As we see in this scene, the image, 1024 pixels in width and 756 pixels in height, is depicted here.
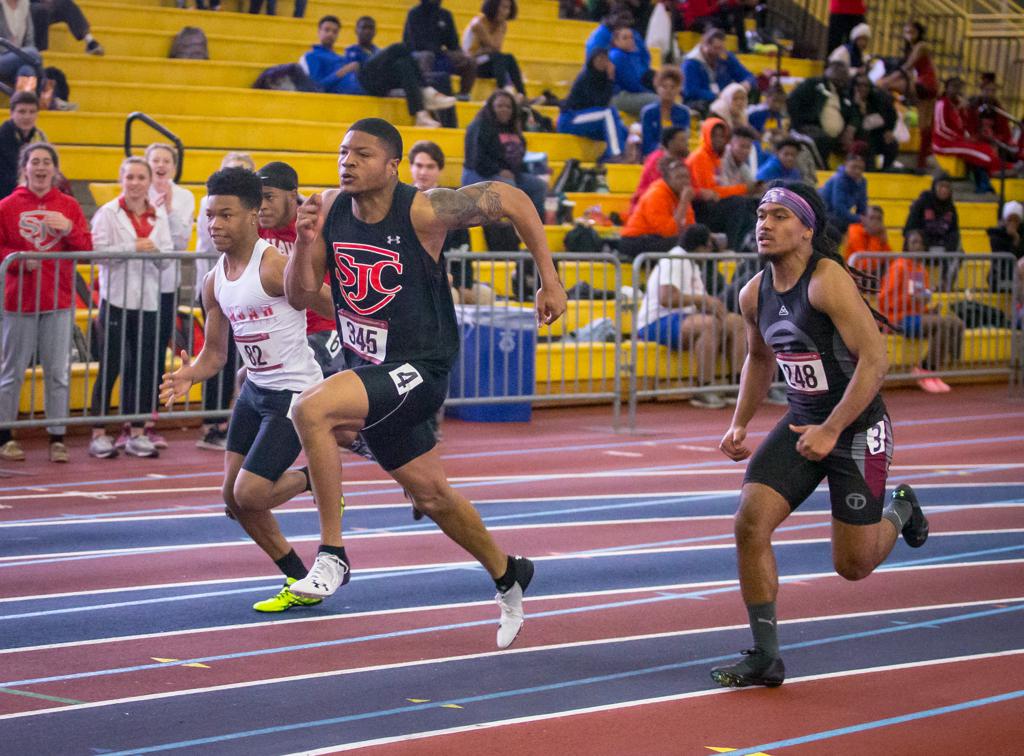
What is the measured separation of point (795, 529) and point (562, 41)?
528 inches

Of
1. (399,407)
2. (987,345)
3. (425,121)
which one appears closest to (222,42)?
(425,121)

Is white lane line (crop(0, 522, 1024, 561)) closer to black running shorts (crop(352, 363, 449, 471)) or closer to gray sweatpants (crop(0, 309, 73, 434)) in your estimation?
black running shorts (crop(352, 363, 449, 471))

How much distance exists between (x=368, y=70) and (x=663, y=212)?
13.0 feet

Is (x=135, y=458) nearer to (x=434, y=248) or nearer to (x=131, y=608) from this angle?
(x=131, y=608)

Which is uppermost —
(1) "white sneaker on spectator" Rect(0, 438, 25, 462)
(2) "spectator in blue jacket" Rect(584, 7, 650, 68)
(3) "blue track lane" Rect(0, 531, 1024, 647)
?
(2) "spectator in blue jacket" Rect(584, 7, 650, 68)

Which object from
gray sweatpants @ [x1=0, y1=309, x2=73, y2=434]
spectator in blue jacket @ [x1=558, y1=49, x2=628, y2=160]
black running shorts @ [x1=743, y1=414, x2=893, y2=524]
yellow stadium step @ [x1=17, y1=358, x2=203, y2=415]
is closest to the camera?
black running shorts @ [x1=743, y1=414, x2=893, y2=524]

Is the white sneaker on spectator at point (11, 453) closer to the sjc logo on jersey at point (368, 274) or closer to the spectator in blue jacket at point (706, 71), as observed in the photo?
the sjc logo on jersey at point (368, 274)

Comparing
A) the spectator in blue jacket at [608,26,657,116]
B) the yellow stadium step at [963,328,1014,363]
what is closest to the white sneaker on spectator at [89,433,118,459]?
the yellow stadium step at [963,328,1014,363]

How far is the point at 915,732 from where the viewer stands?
5031 mm

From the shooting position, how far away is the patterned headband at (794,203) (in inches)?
231

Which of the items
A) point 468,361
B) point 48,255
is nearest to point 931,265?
point 468,361

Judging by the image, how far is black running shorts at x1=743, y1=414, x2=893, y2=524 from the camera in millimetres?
5805

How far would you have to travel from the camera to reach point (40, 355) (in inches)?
437

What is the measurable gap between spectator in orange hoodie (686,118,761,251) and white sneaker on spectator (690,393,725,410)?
5.47 ft
